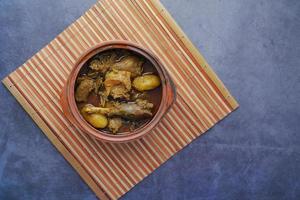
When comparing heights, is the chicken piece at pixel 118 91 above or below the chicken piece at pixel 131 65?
below

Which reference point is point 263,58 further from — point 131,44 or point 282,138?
point 131,44

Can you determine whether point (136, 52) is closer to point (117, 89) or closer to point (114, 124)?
point (117, 89)

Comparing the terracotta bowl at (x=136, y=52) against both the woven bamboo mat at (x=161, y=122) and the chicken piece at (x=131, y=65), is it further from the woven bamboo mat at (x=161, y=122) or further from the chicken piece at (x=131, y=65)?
the woven bamboo mat at (x=161, y=122)

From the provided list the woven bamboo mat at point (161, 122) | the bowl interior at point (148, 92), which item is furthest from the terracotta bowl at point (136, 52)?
the woven bamboo mat at point (161, 122)

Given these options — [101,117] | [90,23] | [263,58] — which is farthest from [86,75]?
[263,58]

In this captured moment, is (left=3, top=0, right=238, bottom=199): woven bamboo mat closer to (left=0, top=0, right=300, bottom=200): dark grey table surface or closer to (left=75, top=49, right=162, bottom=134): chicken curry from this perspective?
(left=0, top=0, right=300, bottom=200): dark grey table surface

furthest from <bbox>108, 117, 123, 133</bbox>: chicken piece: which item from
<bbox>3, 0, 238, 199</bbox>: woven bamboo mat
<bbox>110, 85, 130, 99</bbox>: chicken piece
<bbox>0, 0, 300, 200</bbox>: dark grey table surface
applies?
<bbox>0, 0, 300, 200</bbox>: dark grey table surface
